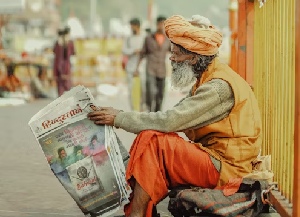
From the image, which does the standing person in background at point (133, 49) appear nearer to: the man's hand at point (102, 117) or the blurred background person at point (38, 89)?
the blurred background person at point (38, 89)

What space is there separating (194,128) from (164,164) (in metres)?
0.28

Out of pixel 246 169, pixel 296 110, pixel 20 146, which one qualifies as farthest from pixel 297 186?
pixel 20 146

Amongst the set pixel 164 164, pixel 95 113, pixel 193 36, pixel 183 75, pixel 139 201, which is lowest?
pixel 139 201

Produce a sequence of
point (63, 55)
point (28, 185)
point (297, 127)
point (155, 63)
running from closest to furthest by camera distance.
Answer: point (297, 127), point (28, 185), point (155, 63), point (63, 55)

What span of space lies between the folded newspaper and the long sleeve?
0.79ft

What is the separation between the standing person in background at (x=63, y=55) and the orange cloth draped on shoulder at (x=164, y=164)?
14.1 m

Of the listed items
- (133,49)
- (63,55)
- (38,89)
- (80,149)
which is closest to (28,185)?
(80,149)

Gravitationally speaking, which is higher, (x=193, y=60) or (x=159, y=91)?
(x=193, y=60)

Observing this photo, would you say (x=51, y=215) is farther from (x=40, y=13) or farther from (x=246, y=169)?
(x=40, y=13)

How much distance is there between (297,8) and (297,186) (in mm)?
853

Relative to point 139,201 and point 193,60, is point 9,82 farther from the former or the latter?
point 139,201

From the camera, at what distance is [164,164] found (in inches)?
179

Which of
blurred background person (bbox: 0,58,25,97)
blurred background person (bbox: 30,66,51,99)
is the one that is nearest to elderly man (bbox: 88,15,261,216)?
blurred background person (bbox: 0,58,25,97)

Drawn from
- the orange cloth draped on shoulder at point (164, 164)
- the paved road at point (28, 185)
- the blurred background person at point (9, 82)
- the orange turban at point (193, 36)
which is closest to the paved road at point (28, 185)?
the paved road at point (28, 185)
